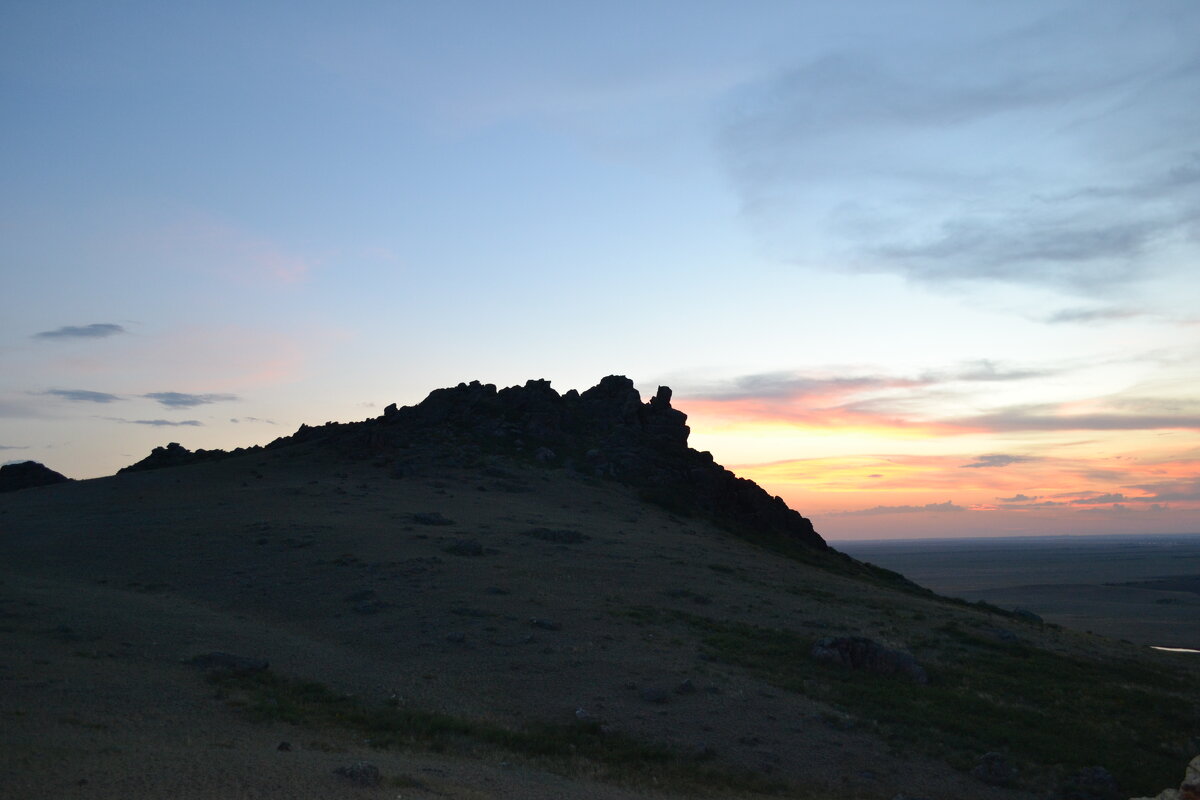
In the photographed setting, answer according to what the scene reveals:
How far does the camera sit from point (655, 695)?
26.5 m

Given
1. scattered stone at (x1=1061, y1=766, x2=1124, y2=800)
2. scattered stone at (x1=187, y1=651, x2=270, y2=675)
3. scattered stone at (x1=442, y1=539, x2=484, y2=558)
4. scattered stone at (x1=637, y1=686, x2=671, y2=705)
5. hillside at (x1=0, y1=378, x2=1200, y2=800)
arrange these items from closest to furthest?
hillside at (x1=0, y1=378, x2=1200, y2=800), scattered stone at (x1=1061, y1=766, x2=1124, y2=800), scattered stone at (x1=187, y1=651, x2=270, y2=675), scattered stone at (x1=637, y1=686, x2=671, y2=705), scattered stone at (x1=442, y1=539, x2=484, y2=558)

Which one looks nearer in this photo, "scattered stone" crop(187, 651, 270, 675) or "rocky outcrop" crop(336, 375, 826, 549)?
"scattered stone" crop(187, 651, 270, 675)

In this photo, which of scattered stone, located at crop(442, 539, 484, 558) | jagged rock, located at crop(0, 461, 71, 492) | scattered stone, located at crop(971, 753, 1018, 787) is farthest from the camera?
jagged rock, located at crop(0, 461, 71, 492)

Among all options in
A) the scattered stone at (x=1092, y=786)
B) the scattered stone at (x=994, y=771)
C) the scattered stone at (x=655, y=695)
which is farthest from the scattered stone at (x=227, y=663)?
the scattered stone at (x=1092, y=786)

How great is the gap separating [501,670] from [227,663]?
8948 mm

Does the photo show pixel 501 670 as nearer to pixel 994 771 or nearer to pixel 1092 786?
pixel 994 771

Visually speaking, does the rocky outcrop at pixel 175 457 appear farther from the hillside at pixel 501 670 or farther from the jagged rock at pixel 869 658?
the jagged rock at pixel 869 658

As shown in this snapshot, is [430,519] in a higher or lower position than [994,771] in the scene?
higher

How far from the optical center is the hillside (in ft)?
65.5

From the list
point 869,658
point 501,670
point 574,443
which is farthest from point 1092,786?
point 574,443

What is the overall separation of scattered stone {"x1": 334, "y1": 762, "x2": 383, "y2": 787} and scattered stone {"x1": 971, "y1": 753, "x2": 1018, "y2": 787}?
1686cm

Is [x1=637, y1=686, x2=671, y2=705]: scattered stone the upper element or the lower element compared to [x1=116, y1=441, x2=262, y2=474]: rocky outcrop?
lower

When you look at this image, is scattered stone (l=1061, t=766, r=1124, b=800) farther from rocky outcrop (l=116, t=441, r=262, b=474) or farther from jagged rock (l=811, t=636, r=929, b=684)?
rocky outcrop (l=116, t=441, r=262, b=474)

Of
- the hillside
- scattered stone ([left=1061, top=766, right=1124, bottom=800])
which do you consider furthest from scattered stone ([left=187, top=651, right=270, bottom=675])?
scattered stone ([left=1061, top=766, right=1124, bottom=800])
